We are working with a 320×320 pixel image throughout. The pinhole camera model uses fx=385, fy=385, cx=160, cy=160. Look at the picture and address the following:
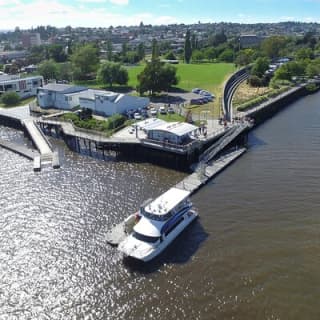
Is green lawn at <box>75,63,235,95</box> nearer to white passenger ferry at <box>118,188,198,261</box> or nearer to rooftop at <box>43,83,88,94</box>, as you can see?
rooftop at <box>43,83,88,94</box>

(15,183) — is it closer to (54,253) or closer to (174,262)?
(54,253)

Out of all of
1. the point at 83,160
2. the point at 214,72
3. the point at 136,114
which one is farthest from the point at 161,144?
the point at 214,72

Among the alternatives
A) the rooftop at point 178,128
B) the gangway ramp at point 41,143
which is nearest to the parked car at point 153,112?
the rooftop at point 178,128

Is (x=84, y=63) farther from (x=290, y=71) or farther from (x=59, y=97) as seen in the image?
(x=290, y=71)

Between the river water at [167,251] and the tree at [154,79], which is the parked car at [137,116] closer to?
the river water at [167,251]

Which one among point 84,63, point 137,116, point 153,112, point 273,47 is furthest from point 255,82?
point 273,47

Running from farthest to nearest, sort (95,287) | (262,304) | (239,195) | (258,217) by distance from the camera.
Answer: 1. (239,195)
2. (258,217)
3. (95,287)
4. (262,304)

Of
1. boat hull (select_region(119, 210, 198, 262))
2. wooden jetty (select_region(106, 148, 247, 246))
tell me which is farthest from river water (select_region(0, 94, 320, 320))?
wooden jetty (select_region(106, 148, 247, 246))
